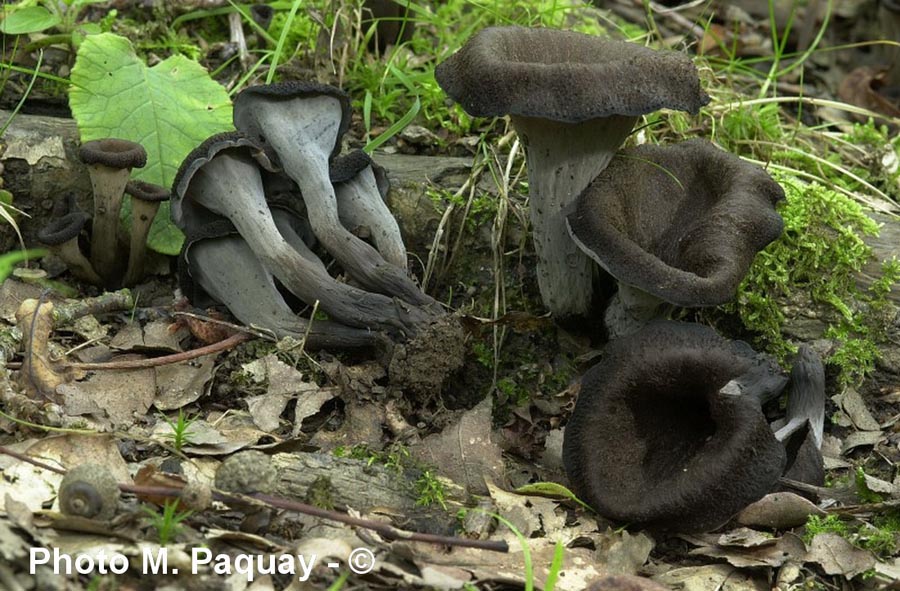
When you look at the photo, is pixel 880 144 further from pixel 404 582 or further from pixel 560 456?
pixel 404 582

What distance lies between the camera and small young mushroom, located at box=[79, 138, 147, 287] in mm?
3668

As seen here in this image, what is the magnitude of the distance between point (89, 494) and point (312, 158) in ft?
5.84

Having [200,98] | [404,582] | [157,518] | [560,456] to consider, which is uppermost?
[200,98]

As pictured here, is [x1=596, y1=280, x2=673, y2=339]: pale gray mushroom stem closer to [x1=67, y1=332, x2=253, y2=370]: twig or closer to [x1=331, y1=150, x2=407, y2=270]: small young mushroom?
[x1=331, y1=150, x2=407, y2=270]: small young mushroom

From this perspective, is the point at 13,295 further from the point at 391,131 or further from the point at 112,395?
the point at 391,131

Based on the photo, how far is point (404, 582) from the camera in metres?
2.58

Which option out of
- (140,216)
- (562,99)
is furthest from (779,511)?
(140,216)

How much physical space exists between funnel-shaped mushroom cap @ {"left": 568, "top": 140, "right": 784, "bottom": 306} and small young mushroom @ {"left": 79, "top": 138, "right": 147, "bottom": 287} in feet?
5.85

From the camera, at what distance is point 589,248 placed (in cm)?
330

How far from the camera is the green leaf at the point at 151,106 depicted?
4074 mm

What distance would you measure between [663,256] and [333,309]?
1296mm

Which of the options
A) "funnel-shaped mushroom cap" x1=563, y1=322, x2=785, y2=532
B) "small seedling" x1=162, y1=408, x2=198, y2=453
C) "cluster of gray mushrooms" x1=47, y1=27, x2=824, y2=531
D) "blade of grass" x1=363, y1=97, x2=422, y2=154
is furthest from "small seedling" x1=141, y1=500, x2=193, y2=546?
"blade of grass" x1=363, y1=97, x2=422, y2=154

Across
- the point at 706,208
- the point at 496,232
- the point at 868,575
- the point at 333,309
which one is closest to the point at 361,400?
the point at 333,309

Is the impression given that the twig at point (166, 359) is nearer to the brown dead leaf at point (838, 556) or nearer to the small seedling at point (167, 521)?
the small seedling at point (167, 521)
